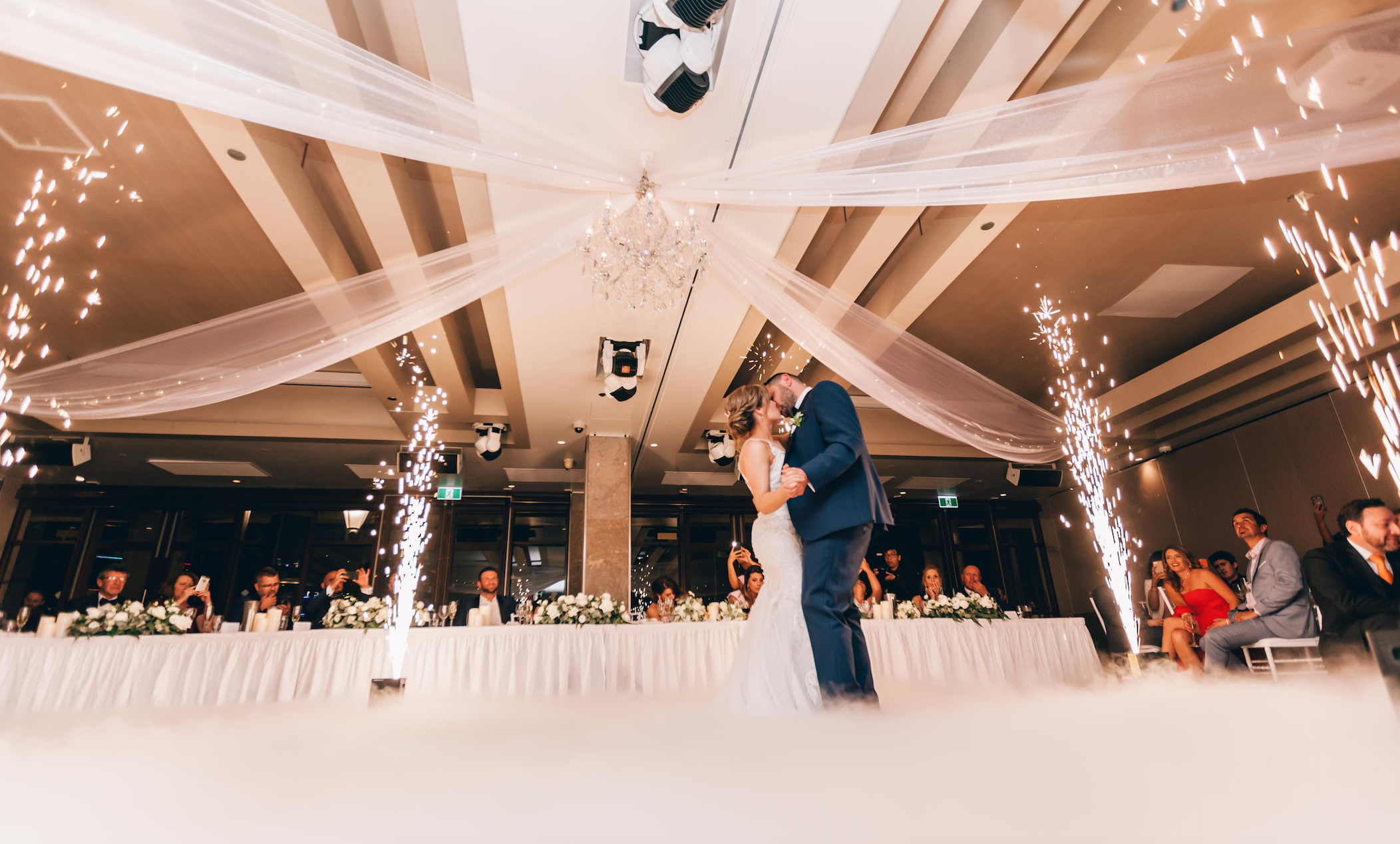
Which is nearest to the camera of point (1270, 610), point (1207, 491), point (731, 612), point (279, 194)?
point (279, 194)

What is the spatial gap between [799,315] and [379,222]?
2.48m

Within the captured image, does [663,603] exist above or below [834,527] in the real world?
below

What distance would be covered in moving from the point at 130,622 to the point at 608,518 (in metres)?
4.01

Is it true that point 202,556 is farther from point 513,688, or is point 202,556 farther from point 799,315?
point 799,315

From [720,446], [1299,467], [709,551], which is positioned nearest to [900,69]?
[720,446]

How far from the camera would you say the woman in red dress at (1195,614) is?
4848 millimetres

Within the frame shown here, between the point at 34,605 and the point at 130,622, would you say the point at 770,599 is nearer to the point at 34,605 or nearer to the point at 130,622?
the point at 130,622

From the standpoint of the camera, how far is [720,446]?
24.5ft

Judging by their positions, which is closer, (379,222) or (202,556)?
(379,222)

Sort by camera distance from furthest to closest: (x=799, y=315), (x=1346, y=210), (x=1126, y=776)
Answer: (x=1346, y=210) < (x=799, y=315) < (x=1126, y=776)

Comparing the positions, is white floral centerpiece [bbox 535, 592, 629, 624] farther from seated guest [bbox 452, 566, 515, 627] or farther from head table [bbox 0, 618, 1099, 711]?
seated guest [bbox 452, 566, 515, 627]

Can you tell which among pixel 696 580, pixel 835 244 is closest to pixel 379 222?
pixel 835 244

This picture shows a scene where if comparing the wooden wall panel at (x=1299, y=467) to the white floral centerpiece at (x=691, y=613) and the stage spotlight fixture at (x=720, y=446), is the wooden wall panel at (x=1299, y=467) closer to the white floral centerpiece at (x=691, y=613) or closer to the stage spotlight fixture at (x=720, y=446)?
the stage spotlight fixture at (x=720, y=446)

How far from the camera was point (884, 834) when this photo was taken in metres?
1.01
